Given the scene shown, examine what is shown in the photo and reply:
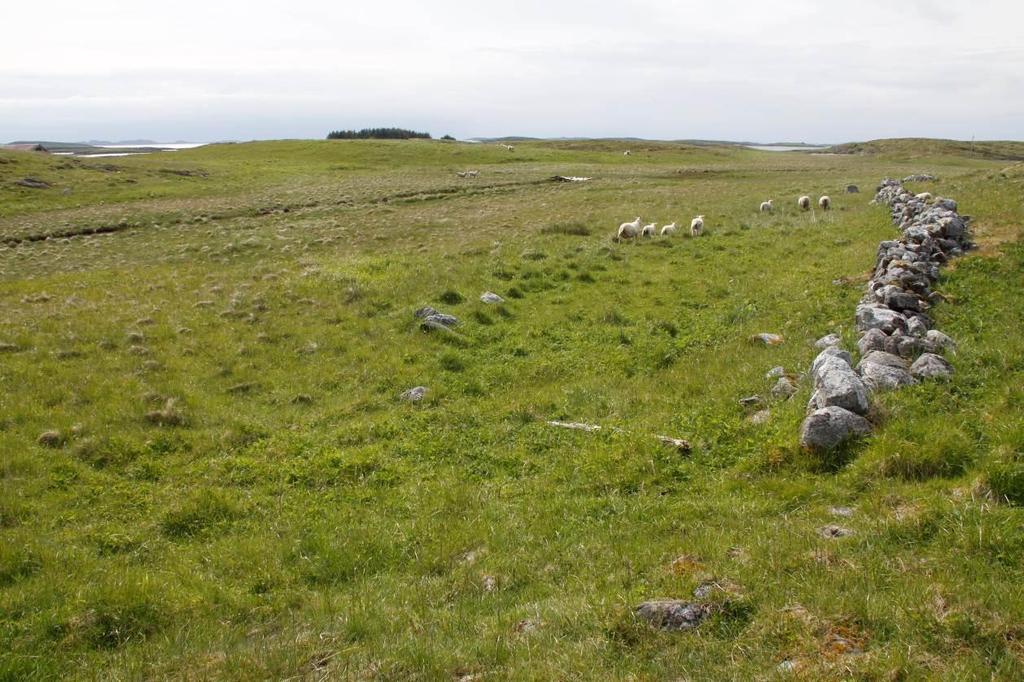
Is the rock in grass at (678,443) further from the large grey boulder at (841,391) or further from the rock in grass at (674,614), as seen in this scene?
the rock in grass at (674,614)

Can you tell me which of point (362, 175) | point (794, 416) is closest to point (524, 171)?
point (362, 175)

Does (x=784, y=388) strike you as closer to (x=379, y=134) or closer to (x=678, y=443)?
(x=678, y=443)

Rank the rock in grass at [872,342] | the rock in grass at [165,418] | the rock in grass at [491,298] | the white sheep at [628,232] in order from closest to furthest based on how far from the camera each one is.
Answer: the rock in grass at [872,342]
the rock in grass at [165,418]
the rock in grass at [491,298]
the white sheep at [628,232]

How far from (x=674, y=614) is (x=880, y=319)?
911cm

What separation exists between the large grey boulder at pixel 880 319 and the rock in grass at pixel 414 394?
8.93 meters

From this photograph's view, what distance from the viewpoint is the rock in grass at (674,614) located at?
5.67 meters

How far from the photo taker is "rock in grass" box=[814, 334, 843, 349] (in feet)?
40.5

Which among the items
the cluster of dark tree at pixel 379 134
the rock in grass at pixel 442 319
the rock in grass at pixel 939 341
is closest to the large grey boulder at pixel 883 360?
the rock in grass at pixel 939 341

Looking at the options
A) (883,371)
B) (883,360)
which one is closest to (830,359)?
(883,371)

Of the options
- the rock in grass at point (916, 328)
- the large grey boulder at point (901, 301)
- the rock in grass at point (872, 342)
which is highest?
the large grey boulder at point (901, 301)

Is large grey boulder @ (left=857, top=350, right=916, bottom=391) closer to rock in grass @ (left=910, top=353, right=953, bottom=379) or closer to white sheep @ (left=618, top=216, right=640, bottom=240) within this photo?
rock in grass @ (left=910, top=353, right=953, bottom=379)

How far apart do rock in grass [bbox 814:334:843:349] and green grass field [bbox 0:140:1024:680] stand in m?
0.29

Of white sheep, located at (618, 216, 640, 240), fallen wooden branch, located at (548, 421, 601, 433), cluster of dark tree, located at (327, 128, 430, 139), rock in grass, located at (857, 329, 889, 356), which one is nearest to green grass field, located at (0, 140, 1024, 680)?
fallen wooden branch, located at (548, 421, 601, 433)

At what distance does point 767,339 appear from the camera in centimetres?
1452
